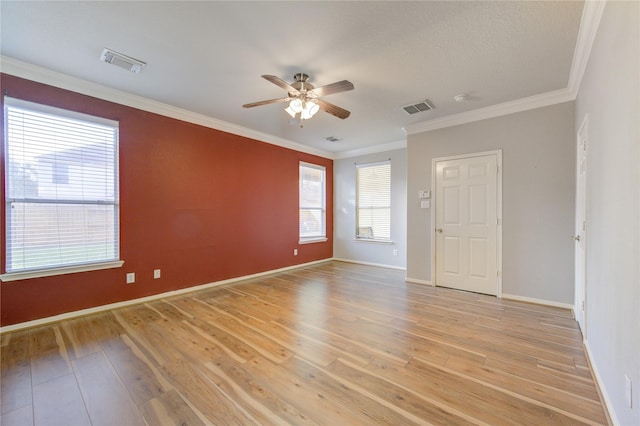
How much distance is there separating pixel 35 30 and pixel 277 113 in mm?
2481

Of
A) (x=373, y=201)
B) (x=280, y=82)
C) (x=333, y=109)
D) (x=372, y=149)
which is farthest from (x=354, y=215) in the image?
(x=280, y=82)

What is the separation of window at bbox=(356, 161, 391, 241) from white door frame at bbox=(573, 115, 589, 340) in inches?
122

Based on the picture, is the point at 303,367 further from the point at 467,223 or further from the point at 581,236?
the point at 467,223

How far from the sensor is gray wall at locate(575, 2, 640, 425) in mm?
1237

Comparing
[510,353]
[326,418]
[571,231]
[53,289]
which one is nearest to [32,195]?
[53,289]

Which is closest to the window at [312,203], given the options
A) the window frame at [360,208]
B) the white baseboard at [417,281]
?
→ the window frame at [360,208]

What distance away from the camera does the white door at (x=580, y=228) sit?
259 centimetres

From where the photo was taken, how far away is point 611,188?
1.62m

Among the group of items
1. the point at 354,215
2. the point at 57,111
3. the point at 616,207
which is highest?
the point at 57,111

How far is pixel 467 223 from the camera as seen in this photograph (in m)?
4.06

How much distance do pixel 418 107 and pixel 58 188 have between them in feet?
14.8

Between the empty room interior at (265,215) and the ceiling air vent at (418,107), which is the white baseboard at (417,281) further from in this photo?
the ceiling air vent at (418,107)

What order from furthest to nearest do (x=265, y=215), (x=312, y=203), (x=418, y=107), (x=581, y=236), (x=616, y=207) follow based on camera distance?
(x=312, y=203)
(x=265, y=215)
(x=418, y=107)
(x=581, y=236)
(x=616, y=207)

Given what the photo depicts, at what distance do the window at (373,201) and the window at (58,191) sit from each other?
4.60 m
